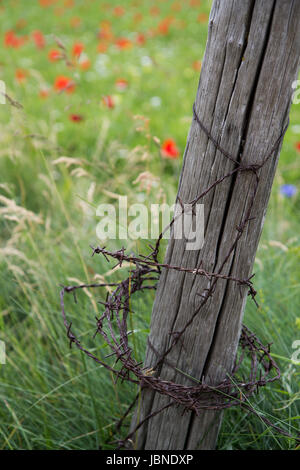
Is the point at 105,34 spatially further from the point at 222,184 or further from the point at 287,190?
the point at 222,184

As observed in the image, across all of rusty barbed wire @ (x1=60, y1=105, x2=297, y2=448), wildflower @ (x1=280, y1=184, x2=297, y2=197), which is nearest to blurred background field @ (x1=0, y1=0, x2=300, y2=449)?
wildflower @ (x1=280, y1=184, x2=297, y2=197)

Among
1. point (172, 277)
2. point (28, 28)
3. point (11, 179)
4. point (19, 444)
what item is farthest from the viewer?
point (28, 28)

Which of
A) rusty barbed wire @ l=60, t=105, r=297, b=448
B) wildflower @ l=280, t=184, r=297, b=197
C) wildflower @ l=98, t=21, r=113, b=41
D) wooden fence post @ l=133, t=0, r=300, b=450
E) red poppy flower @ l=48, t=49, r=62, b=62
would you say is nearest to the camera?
wooden fence post @ l=133, t=0, r=300, b=450

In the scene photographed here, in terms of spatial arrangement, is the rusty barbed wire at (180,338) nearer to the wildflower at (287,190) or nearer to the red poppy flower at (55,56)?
the red poppy flower at (55,56)

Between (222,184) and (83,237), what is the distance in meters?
1.43

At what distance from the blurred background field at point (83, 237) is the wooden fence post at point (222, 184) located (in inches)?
8.8

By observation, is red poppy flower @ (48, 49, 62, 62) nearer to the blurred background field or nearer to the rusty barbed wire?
the blurred background field

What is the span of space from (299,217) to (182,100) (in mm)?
2681

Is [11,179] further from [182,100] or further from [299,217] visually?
[182,100]

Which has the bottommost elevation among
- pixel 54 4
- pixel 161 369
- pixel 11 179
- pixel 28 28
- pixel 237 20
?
pixel 161 369

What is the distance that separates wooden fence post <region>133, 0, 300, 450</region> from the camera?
1199 mm

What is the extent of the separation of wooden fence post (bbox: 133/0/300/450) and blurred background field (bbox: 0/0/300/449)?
8.8 inches
